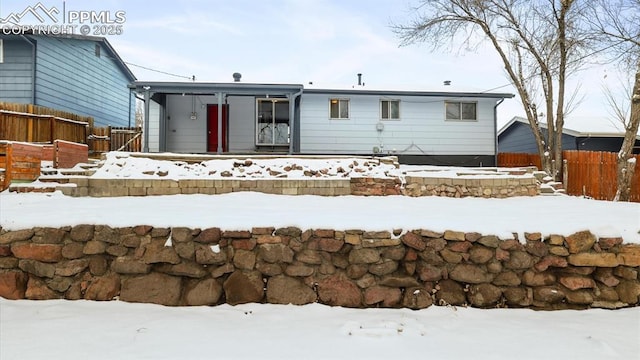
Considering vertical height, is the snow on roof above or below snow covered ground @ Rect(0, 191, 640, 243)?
above

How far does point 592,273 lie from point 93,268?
16.9ft

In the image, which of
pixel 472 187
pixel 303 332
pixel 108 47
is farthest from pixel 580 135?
pixel 108 47

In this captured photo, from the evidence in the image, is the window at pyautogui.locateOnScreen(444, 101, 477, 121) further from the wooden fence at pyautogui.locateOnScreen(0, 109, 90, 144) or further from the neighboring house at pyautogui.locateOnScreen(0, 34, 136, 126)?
the neighboring house at pyautogui.locateOnScreen(0, 34, 136, 126)

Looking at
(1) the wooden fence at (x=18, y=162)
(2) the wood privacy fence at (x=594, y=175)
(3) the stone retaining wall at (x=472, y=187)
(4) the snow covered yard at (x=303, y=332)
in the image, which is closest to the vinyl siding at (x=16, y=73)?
(1) the wooden fence at (x=18, y=162)

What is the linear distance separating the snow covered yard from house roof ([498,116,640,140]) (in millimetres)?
16266

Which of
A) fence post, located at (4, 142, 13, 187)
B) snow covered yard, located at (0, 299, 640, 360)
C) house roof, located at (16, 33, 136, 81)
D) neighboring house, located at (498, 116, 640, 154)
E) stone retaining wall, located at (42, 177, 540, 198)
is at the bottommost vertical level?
snow covered yard, located at (0, 299, 640, 360)

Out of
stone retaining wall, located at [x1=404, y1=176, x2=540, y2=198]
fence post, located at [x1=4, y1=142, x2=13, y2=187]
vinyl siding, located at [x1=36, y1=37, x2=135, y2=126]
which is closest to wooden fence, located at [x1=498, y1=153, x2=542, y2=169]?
stone retaining wall, located at [x1=404, y1=176, x2=540, y2=198]

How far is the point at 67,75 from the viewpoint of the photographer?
14414mm

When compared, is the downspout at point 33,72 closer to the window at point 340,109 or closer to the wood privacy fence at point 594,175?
the window at point 340,109

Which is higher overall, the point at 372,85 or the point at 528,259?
the point at 372,85

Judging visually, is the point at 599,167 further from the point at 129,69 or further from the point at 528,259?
the point at 129,69

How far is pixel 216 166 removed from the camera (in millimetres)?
8742

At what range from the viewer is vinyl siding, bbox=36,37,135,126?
1330 centimetres

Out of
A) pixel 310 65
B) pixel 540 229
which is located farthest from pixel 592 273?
pixel 310 65
